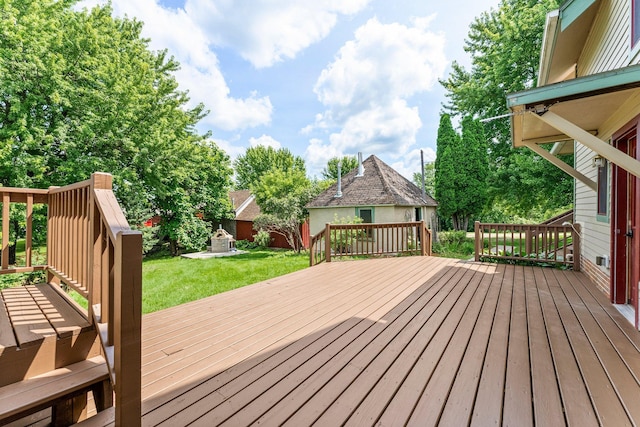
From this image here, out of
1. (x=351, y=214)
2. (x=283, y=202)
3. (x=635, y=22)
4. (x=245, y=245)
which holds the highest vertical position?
(x=635, y=22)

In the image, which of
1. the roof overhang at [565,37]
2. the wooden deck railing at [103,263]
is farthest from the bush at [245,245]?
the roof overhang at [565,37]

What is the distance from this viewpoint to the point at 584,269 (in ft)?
16.4

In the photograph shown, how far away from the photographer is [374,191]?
13492mm

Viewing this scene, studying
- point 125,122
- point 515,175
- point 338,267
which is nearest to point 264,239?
point 125,122

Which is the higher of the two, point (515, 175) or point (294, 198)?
point (515, 175)

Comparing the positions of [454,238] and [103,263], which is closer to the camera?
[103,263]

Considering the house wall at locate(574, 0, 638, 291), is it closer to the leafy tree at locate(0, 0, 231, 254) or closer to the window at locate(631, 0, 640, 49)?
the window at locate(631, 0, 640, 49)

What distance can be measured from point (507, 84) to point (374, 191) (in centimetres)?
691

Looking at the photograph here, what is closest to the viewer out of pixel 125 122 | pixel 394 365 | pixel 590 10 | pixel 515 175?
pixel 394 365

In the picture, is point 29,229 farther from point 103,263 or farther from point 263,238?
point 263,238

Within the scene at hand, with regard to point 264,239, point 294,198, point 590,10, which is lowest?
point 264,239

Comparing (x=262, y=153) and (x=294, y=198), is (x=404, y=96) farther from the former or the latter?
(x=262, y=153)

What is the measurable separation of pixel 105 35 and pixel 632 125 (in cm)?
1399

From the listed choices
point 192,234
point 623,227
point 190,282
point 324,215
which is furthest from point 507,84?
point 192,234
